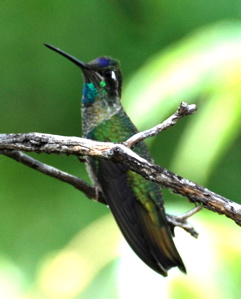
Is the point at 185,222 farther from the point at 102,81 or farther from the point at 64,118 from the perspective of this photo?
the point at 64,118

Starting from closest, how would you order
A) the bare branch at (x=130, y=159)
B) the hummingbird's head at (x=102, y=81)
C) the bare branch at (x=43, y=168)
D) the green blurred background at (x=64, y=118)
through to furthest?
the bare branch at (x=130, y=159) < the bare branch at (x=43, y=168) < the hummingbird's head at (x=102, y=81) < the green blurred background at (x=64, y=118)

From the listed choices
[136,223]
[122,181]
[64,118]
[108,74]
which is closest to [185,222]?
[136,223]

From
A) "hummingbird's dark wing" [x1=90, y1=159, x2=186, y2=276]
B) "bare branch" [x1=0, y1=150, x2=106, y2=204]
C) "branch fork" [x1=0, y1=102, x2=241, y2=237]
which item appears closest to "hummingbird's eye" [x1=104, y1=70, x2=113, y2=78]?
"hummingbird's dark wing" [x1=90, y1=159, x2=186, y2=276]

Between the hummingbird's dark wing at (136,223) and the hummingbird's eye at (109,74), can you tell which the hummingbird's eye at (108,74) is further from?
the hummingbird's dark wing at (136,223)

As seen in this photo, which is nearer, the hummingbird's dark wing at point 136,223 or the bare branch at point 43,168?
the bare branch at point 43,168

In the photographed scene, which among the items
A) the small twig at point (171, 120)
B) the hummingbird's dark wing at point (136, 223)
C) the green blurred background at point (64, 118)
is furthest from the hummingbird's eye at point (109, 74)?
the small twig at point (171, 120)

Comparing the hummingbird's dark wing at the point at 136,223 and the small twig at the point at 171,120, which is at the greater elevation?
the small twig at the point at 171,120
